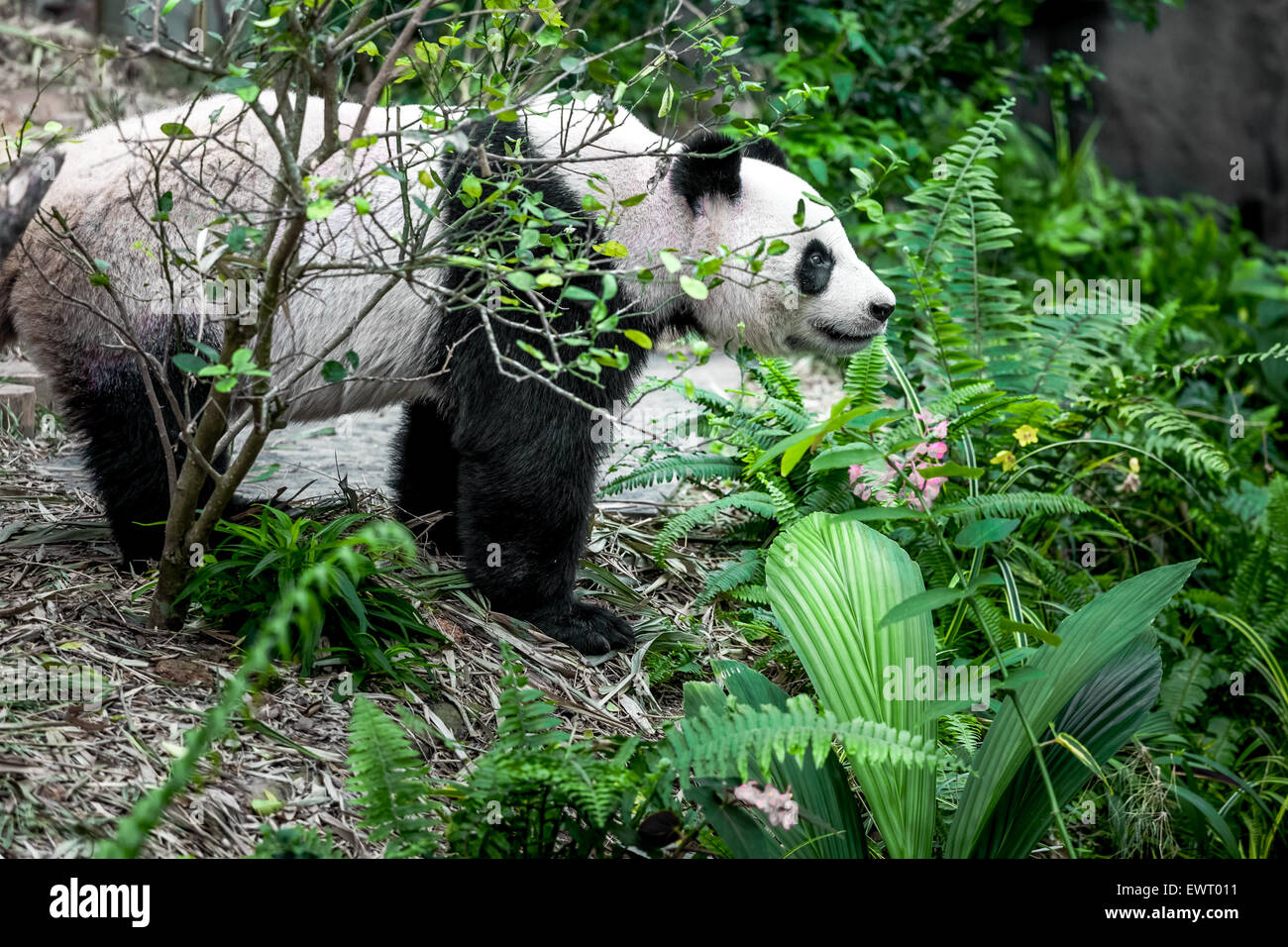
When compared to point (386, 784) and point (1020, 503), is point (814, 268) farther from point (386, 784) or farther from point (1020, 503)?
point (386, 784)

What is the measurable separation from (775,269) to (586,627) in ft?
4.94

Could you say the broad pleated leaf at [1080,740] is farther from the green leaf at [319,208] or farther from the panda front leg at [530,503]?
the green leaf at [319,208]

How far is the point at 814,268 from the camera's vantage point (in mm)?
4348

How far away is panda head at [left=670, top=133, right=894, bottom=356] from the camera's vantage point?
13.7ft

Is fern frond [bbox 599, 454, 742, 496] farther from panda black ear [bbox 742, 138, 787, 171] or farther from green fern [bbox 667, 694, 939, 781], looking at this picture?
green fern [bbox 667, 694, 939, 781]

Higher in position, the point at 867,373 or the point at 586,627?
the point at 867,373

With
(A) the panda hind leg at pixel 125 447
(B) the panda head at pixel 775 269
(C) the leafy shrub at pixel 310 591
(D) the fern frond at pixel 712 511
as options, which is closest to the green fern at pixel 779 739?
(C) the leafy shrub at pixel 310 591

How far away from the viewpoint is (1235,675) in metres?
4.83

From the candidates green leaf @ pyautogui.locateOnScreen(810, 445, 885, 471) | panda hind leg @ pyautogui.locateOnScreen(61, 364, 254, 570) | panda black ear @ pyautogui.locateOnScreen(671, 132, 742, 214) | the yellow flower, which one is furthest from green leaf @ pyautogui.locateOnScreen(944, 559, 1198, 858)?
panda hind leg @ pyautogui.locateOnScreen(61, 364, 254, 570)

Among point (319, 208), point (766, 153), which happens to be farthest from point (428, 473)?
point (319, 208)

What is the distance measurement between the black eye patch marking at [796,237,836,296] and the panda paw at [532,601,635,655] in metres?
1.45
